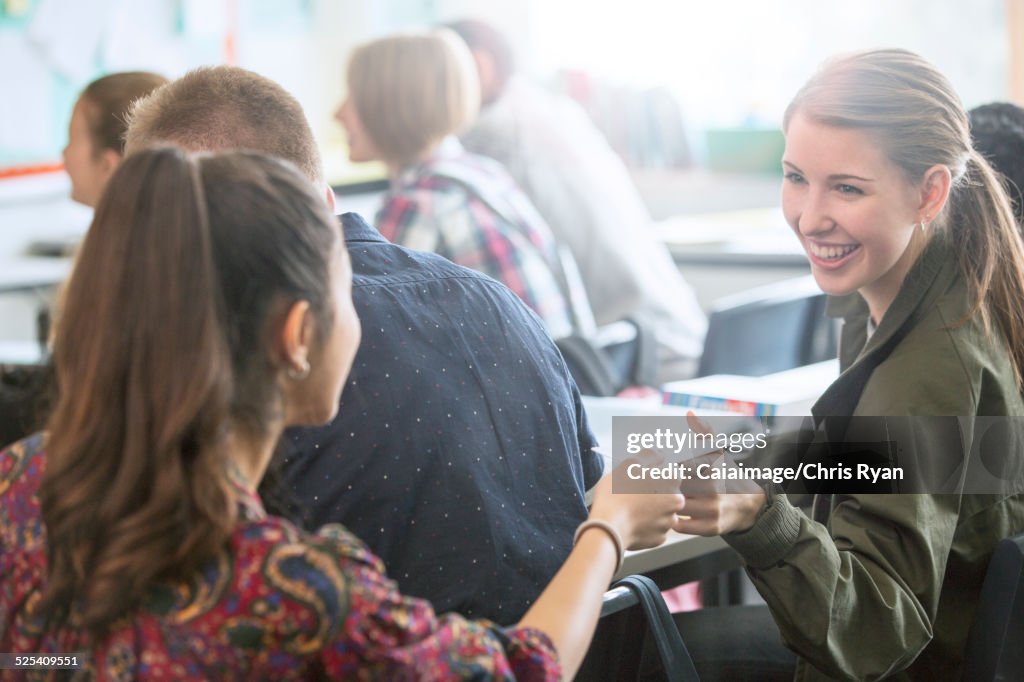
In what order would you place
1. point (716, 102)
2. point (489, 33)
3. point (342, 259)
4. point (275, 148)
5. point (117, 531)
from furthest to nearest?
point (716, 102) < point (489, 33) < point (275, 148) < point (342, 259) < point (117, 531)

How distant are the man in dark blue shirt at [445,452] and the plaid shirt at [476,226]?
63.3 inches

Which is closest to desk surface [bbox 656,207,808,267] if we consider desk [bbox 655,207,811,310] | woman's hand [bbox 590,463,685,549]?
desk [bbox 655,207,811,310]

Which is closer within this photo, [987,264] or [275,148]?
[275,148]

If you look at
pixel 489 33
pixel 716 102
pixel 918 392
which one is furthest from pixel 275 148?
pixel 716 102

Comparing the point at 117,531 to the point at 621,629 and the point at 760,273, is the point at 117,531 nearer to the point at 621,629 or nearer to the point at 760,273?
the point at 621,629

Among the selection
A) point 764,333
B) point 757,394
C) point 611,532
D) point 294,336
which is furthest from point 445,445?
point 764,333

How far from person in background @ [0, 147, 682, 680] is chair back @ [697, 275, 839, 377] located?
181cm

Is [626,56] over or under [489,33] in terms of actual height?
under

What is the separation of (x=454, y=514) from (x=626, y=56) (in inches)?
185

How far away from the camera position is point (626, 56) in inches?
223

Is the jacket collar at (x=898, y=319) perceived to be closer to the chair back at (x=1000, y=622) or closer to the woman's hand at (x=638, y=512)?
the chair back at (x=1000, y=622)

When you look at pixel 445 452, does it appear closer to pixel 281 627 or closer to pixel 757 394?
pixel 281 627

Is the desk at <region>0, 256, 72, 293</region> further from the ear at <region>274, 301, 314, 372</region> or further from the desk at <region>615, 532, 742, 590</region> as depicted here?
the ear at <region>274, 301, 314, 372</region>

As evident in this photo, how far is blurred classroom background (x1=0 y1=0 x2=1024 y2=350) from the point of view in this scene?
399cm
